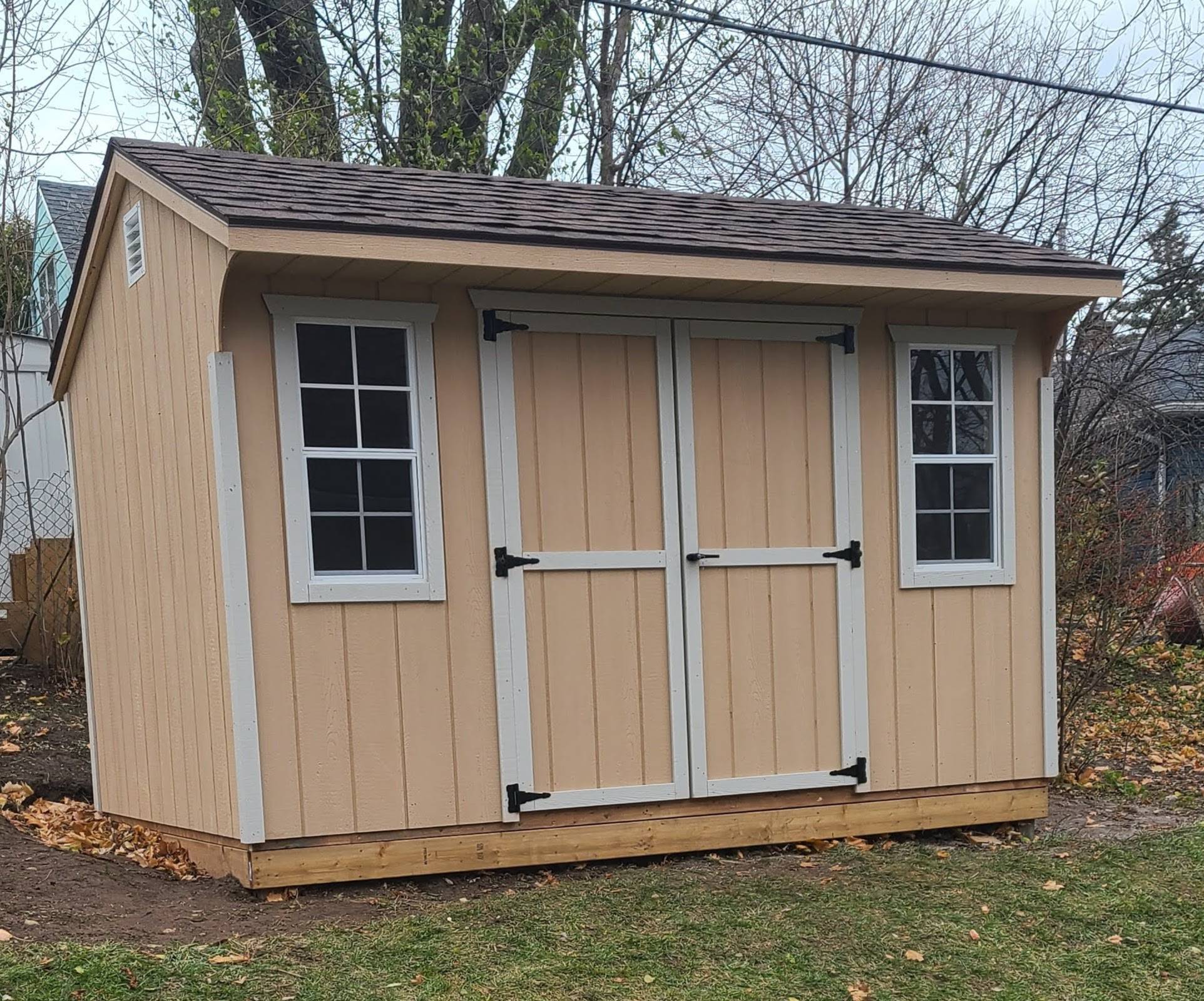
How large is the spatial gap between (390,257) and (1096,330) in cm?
927

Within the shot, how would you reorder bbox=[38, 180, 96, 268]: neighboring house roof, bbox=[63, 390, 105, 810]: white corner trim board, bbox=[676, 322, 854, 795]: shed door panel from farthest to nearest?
bbox=[38, 180, 96, 268]: neighboring house roof < bbox=[63, 390, 105, 810]: white corner trim board < bbox=[676, 322, 854, 795]: shed door panel

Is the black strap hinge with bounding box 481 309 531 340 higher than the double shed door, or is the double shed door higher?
the black strap hinge with bounding box 481 309 531 340

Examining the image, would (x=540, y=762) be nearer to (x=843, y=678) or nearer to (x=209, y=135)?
(x=843, y=678)

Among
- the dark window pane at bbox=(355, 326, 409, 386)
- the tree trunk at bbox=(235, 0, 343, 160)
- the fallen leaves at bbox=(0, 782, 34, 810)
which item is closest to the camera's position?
the dark window pane at bbox=(355, 326, 409, 386)

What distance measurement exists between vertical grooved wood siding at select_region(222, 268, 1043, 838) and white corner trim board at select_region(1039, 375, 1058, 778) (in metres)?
0.04

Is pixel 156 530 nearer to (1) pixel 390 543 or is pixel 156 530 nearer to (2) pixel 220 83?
(1) pixel 390 543

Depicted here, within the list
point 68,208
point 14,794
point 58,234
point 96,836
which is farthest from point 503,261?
point 68,208

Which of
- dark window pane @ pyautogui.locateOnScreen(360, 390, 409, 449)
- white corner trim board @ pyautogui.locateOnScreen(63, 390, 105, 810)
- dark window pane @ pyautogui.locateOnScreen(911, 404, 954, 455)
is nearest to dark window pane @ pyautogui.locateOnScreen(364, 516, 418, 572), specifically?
dark window pane @ pyautogui.locateOnScreen(360, 390, 409, 449)

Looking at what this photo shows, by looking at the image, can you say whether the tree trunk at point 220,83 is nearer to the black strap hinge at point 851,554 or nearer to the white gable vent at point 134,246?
the white gable vent at point 134,246

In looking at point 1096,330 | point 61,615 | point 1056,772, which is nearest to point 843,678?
point 1056,772

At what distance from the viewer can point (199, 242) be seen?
15.5 feet

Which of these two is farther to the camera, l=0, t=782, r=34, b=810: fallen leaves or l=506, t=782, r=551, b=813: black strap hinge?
l=0, t=782, r=34, b=810: fallen leaves

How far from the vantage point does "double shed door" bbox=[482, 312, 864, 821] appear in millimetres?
5078

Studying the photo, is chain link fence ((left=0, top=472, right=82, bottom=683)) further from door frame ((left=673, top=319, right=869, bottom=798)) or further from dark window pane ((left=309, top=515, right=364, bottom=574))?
door frame ((left=673, top=319, right=869, bottom=798))
